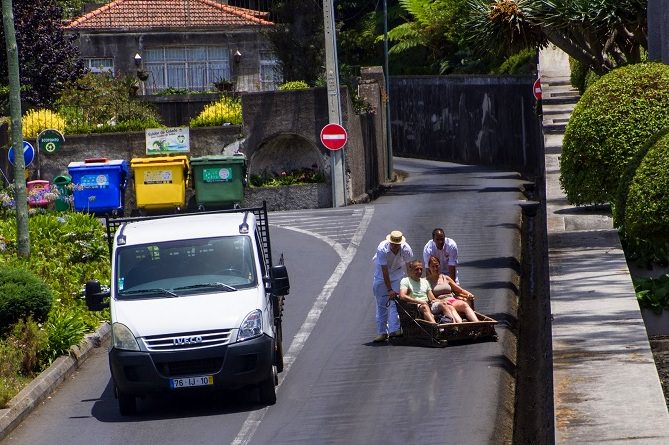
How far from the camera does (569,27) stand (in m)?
26.5

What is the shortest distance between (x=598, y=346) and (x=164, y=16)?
42.4 metres

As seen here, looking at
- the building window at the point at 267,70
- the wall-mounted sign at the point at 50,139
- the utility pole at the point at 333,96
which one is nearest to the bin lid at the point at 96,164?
the wall-mounted sign at the point at 50,139

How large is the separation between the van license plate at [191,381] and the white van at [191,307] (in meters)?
0.01

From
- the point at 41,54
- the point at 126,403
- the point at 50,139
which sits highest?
the point at 41,54

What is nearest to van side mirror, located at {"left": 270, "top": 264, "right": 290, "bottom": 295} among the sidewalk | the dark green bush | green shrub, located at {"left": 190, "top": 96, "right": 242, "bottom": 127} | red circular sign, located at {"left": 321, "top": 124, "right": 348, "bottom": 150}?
the sidewalk

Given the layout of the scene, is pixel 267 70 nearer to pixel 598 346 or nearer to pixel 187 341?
pixel 187 341

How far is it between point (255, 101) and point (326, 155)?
252 centimetres

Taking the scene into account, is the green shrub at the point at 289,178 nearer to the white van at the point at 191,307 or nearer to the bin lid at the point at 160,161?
the bin lid at the point at 160,161

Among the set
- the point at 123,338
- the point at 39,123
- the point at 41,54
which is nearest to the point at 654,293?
the point at 123,338

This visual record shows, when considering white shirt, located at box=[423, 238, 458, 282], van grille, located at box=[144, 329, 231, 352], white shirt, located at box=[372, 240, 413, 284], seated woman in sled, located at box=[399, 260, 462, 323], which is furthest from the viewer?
white shirt, located at box=[423, 238, 458, 282]

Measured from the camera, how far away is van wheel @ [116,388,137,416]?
13.9m

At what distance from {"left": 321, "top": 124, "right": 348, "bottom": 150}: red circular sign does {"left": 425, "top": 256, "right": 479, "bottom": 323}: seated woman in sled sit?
18716 millimetres

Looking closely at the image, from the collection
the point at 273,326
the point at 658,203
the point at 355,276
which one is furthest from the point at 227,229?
the point at 355,276

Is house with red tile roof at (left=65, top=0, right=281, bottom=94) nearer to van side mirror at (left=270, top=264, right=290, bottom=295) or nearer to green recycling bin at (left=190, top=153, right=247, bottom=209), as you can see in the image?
green recycling bin at (left=190, top=153, right=247, bottom=209)
